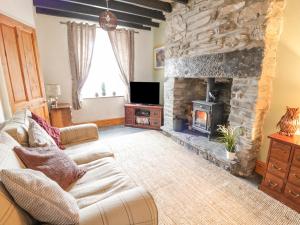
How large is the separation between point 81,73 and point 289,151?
4.05 meters

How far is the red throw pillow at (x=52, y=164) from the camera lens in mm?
1284

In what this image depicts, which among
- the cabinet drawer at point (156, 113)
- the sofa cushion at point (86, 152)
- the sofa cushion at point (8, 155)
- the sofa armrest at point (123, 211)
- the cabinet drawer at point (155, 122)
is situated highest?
the sofa cushion at point (8, 155)

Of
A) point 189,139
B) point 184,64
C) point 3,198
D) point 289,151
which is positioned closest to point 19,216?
point 3,198

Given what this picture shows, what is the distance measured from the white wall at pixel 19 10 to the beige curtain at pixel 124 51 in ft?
5.70

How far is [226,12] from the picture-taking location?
2.36m

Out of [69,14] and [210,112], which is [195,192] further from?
[69,14]

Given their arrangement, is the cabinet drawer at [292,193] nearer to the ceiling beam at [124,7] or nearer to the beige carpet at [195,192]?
the beige carpet at [195,192]

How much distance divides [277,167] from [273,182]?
191 mm

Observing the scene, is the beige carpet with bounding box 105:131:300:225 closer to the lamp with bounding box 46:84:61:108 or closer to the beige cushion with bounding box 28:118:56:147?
the beige cushion with bounding box 28:118:56:147

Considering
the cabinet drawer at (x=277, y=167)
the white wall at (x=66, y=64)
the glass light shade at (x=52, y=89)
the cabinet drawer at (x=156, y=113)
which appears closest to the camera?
the cabinet drawer at (x=277, y=167)

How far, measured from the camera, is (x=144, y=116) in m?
4.44

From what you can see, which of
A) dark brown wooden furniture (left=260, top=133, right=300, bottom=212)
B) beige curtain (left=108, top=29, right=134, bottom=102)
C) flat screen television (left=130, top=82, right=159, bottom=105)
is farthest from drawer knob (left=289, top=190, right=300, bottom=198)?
beige curtain (left=108, top=29, right=134, bottom=102)

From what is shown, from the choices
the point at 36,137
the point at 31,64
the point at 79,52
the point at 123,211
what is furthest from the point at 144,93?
the point at 123,211

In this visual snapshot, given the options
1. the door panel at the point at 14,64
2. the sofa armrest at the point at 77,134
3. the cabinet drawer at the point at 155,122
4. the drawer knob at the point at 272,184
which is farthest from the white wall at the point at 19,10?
the drawer knob at the point at 272,184
